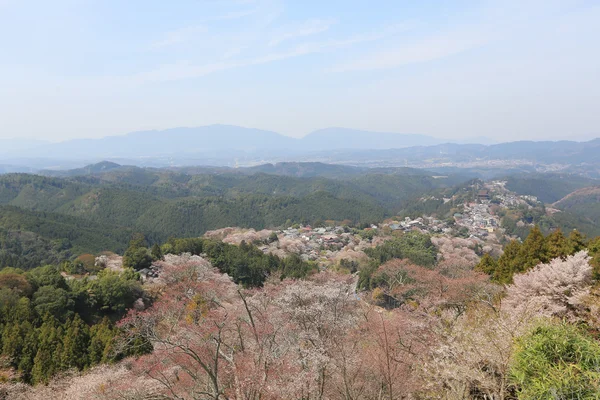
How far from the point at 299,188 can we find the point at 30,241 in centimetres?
9354

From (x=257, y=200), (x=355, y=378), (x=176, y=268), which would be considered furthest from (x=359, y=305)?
(x=257, y=200)

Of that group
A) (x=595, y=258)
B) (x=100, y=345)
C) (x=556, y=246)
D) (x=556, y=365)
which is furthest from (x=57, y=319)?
(x=556, y=246)

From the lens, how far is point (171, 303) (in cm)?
1169

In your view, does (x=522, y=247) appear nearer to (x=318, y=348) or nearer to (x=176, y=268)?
(x=318, y=348)

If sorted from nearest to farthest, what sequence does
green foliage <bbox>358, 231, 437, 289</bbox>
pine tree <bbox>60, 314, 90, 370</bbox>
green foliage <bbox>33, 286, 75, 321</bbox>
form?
1. pine tree <bbox>60, 314, 90, 370</bbox>
2. green foliage <bbox>33, 286, 75, 321</bbox>
3. green foliage <bbox>358, 231, 437, 289</bbox>

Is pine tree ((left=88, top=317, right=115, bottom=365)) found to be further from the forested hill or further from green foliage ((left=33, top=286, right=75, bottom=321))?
the forested hill

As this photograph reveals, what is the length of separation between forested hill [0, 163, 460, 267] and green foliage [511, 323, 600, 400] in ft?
159

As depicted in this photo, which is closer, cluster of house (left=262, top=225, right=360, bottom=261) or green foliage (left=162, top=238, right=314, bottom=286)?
green foliage (left=162, top=238, right=314, bottom=286)

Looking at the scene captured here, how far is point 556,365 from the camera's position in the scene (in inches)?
200

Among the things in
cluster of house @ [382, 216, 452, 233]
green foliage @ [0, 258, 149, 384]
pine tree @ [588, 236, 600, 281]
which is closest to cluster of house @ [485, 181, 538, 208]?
cluster of house @ [382, 216, 452, 233]

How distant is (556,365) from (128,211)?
85.2m

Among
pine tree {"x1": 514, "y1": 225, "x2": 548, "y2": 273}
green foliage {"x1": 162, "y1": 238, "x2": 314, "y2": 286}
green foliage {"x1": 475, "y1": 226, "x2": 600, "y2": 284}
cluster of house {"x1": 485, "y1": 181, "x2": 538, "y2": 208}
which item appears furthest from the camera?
cluster of house {"x1": 485, "y1": 181, "x2": 538, "y2": 208}

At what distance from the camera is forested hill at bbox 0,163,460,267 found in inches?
1892

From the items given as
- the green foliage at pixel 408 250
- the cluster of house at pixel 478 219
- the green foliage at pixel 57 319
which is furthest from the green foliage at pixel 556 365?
the cluster of house at pixel 478 219
